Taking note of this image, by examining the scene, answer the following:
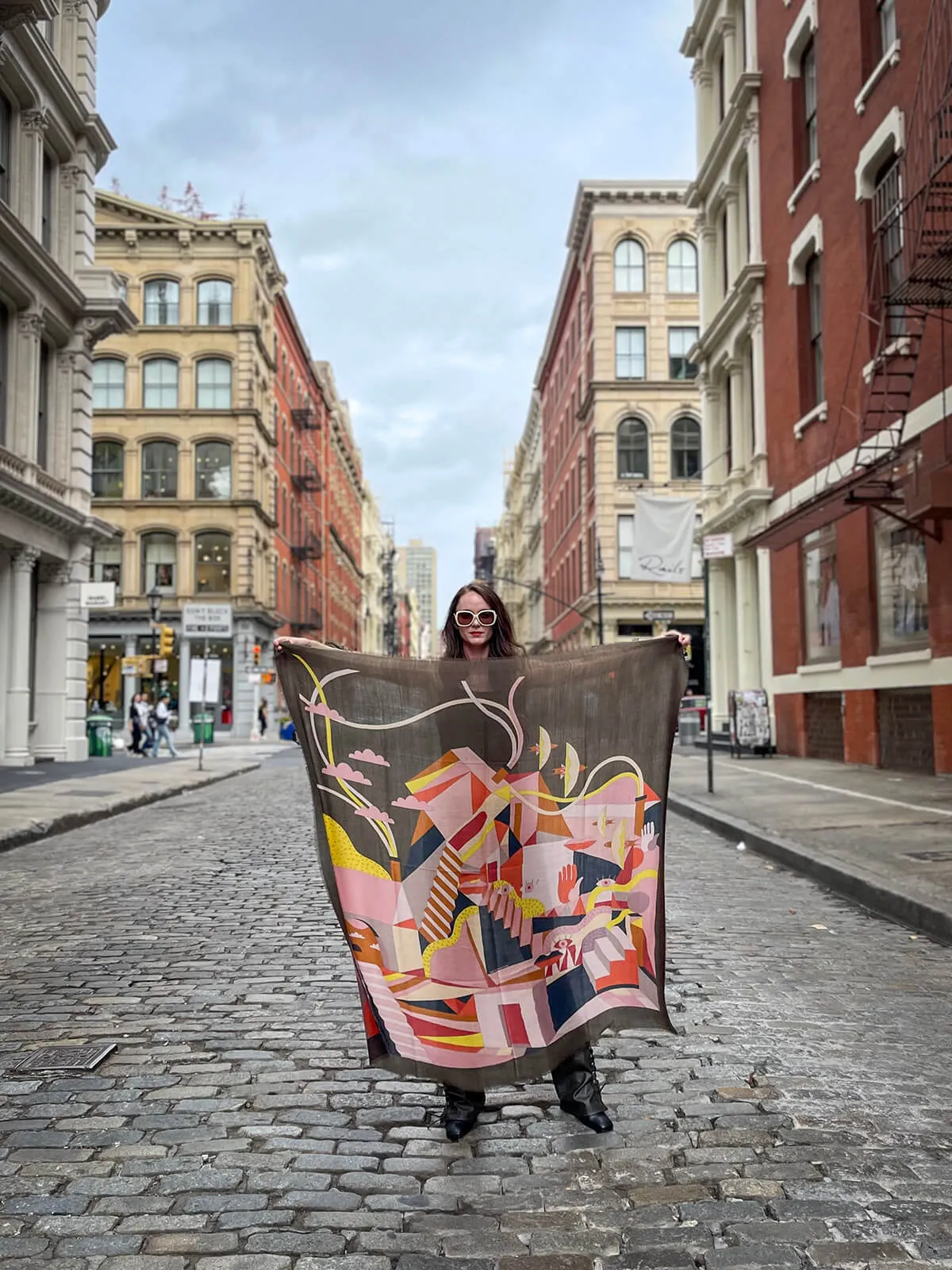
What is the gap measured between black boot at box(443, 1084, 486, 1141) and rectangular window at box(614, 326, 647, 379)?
47908 mm

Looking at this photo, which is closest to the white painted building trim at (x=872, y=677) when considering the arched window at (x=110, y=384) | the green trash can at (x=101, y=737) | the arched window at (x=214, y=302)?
the green trash can at (x=101, y=737)

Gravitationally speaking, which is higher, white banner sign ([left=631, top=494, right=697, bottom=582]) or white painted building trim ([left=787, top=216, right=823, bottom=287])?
white painted building trim ([left=787, top=216, right=823, bottom=287])

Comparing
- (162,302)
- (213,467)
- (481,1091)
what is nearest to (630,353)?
(213,467)

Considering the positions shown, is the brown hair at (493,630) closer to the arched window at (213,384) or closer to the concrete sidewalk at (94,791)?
the concrete sidewalk at (94,791)

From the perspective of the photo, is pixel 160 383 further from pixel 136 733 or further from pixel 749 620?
pixel 749 620

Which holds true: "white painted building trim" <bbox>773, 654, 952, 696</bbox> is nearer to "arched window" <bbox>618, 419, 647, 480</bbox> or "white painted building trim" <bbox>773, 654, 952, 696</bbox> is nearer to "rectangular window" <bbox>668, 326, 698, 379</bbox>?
"arched window" <bbox>618, 419, 647, 480</bbox>

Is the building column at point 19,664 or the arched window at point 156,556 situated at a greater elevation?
the arched window at point 156,556

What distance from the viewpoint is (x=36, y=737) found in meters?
24.8

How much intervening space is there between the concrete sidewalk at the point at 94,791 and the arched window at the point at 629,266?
3073 centimetres

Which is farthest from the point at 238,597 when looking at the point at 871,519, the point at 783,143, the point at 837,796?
the point at 837,796

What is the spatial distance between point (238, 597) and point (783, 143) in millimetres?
31129

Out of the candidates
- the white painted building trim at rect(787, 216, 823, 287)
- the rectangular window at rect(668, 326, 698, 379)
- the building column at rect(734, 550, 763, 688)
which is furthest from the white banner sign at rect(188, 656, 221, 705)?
the rectangular window at rect(668, 326, 698, 379)

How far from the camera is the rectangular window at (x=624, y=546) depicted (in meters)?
48.5

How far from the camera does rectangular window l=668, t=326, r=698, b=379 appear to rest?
1948 inches
